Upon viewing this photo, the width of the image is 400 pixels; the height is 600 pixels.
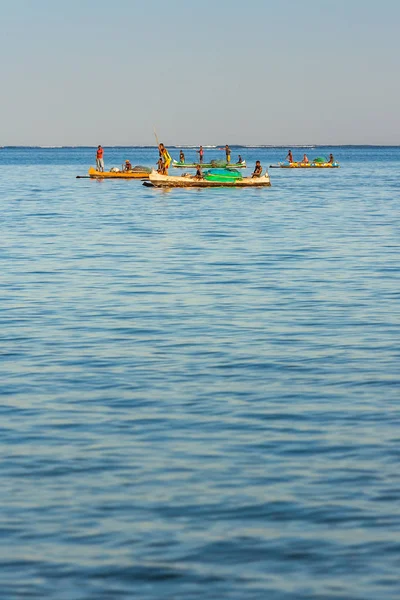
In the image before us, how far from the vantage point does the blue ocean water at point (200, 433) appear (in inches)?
347

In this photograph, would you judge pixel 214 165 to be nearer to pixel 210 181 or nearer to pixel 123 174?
pixel 123 174

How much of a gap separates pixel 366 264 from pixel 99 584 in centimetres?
2270

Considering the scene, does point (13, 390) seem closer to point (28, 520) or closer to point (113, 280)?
point (28, 520)

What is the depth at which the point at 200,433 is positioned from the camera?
12.5m

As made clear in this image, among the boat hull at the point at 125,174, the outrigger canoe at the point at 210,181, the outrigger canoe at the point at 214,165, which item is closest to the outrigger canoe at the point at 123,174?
the boat hull at the point at 125,174

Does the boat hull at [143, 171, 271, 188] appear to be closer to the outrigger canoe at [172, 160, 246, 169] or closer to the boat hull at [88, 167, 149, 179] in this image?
the boat hull at [88, 167, 149, 179]

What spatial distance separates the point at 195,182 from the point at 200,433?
211ft

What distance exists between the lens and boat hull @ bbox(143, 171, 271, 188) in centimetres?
7494

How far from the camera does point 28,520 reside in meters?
9.75

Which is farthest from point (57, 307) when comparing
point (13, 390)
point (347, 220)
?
point (347, 220)

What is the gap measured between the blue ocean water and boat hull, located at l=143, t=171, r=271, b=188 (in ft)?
150

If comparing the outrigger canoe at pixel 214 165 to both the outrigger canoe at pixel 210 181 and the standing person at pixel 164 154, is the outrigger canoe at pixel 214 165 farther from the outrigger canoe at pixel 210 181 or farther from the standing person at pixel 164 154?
the standing person at pixel 164 154

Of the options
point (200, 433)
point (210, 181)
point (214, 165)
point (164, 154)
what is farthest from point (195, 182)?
point (200, 433)

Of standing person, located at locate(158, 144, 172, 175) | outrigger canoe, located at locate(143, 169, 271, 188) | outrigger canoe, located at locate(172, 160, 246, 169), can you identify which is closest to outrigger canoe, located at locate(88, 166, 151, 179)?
outrigger canoe, located at locate(172, 160, 246, 169)
